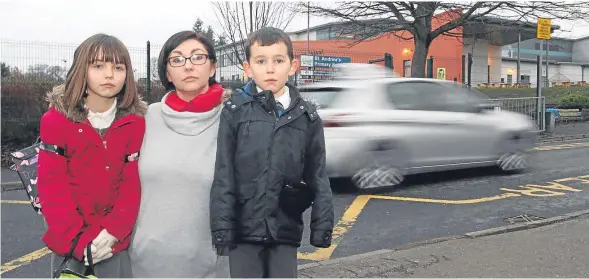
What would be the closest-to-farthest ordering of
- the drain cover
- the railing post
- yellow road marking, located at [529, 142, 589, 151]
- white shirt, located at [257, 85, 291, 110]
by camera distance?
white shirt, located at [257, 85, 291, 110] → the drain cover → the railing post → yellow road marking, located at [529, 142, 589, 151]

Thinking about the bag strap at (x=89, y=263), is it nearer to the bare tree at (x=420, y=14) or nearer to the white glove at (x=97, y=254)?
the white glove at (x=97, y=254)

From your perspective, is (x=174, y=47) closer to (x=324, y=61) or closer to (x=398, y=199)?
(x=398, y=199)

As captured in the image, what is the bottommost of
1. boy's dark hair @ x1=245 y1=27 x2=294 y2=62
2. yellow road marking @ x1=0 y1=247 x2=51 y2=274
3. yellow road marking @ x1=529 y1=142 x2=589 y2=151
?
yellow road marking @ x1=0 y1=247 x2=51 y2=274

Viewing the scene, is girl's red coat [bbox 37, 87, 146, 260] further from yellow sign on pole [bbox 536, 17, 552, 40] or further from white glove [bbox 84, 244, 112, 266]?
yellow sign on pole [bbox 536, 17, 552, 40]

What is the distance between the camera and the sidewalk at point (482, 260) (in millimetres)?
4062

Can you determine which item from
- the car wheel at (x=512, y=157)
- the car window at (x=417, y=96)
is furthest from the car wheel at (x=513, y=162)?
the car window at (x=417, y=96)

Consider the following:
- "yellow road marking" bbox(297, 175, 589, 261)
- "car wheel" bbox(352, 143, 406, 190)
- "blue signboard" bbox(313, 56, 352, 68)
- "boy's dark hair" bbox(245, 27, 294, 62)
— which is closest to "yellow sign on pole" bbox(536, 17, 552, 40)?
"blue signboard" bbox(313, 56, 352, 68)

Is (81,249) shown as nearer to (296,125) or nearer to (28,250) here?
(296,125)

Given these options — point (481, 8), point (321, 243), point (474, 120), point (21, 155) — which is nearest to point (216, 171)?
point (321, 243)

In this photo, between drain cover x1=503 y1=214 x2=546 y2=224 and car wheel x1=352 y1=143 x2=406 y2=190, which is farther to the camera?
car wheel x1=352 y1=143 x2=406 y2=190

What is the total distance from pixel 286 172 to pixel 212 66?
1.83 feet

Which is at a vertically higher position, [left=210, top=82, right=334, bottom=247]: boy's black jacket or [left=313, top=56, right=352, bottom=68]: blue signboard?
[left=313, top=56, right=352, bottom=68]: blue signboard

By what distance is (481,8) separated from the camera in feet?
61.2

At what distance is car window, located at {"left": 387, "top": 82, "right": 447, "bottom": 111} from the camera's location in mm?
7227
